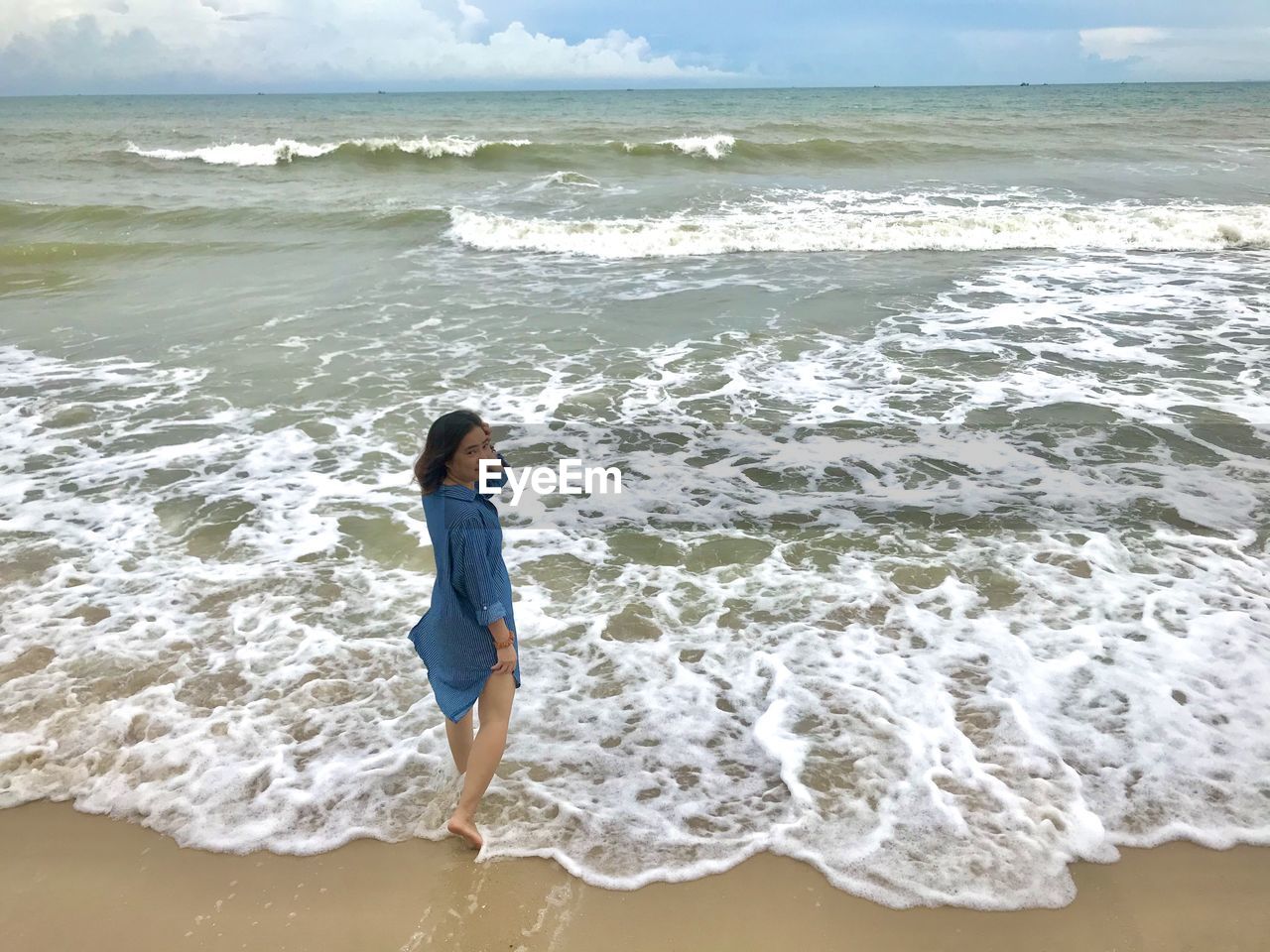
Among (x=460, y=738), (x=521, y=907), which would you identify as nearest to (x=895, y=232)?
(x=460, y=738)

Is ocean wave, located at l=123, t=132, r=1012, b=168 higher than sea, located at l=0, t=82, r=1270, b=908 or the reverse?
higher

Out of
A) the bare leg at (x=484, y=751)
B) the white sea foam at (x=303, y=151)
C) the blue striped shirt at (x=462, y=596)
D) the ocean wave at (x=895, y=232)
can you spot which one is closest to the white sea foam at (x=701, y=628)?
the bare leg at (x=484, y=751)

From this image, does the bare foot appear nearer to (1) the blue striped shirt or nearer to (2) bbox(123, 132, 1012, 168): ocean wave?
(1) the blue striped shirt

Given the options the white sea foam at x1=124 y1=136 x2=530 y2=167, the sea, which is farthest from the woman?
the white sea foam at x1=124 y1=136 x2=530 y2=167

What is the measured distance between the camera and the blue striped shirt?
2922mm

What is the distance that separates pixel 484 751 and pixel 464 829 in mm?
301

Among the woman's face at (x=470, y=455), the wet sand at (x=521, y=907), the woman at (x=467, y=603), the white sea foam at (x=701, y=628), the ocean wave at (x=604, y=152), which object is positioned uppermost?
the ocean wave at (x=604, y=152)

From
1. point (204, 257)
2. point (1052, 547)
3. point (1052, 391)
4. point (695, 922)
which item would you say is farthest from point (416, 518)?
point (204, 257)

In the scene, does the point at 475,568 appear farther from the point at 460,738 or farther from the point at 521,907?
the point at 521,907

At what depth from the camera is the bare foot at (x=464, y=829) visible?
10.5ft

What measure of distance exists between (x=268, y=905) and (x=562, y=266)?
40.3 feet
